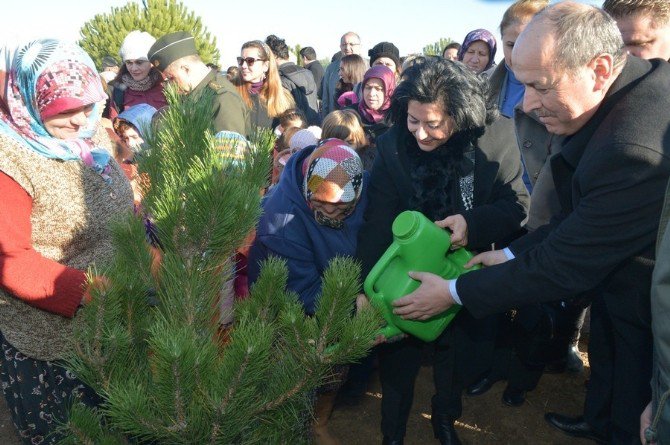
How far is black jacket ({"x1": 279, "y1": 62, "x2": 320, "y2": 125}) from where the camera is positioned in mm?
5828

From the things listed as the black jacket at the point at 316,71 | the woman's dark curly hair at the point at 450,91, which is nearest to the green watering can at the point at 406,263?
the woman's dark curly hair at the point at 450,91

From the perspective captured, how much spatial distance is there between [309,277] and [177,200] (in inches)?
47.8

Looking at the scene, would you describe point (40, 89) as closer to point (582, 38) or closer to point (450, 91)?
point (450, 91)

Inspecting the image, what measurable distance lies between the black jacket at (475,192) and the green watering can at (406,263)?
26 cm

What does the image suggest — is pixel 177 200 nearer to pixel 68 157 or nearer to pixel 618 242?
pixel 68 157

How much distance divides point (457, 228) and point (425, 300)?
36 centimetres

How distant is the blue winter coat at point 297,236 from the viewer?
216cm

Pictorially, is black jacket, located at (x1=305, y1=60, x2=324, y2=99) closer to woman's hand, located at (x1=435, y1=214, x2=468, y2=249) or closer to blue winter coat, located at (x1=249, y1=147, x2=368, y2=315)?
blue winter coat, located at (x1=249, y1=147, x2=368, y2=315)

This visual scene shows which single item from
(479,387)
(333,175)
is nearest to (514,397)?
(479,387)

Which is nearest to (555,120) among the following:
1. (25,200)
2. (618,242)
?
(618,242)

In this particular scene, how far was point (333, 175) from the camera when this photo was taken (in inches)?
80.0

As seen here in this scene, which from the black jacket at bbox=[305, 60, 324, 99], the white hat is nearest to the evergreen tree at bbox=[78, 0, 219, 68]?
the black jacket at bbox=[305, 60, 324, 99]

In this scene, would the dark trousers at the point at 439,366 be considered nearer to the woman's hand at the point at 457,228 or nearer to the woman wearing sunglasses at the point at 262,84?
the woman's hand at the point at 457,228

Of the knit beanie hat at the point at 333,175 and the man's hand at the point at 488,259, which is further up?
the knit beanie hat at the point at 333,175
